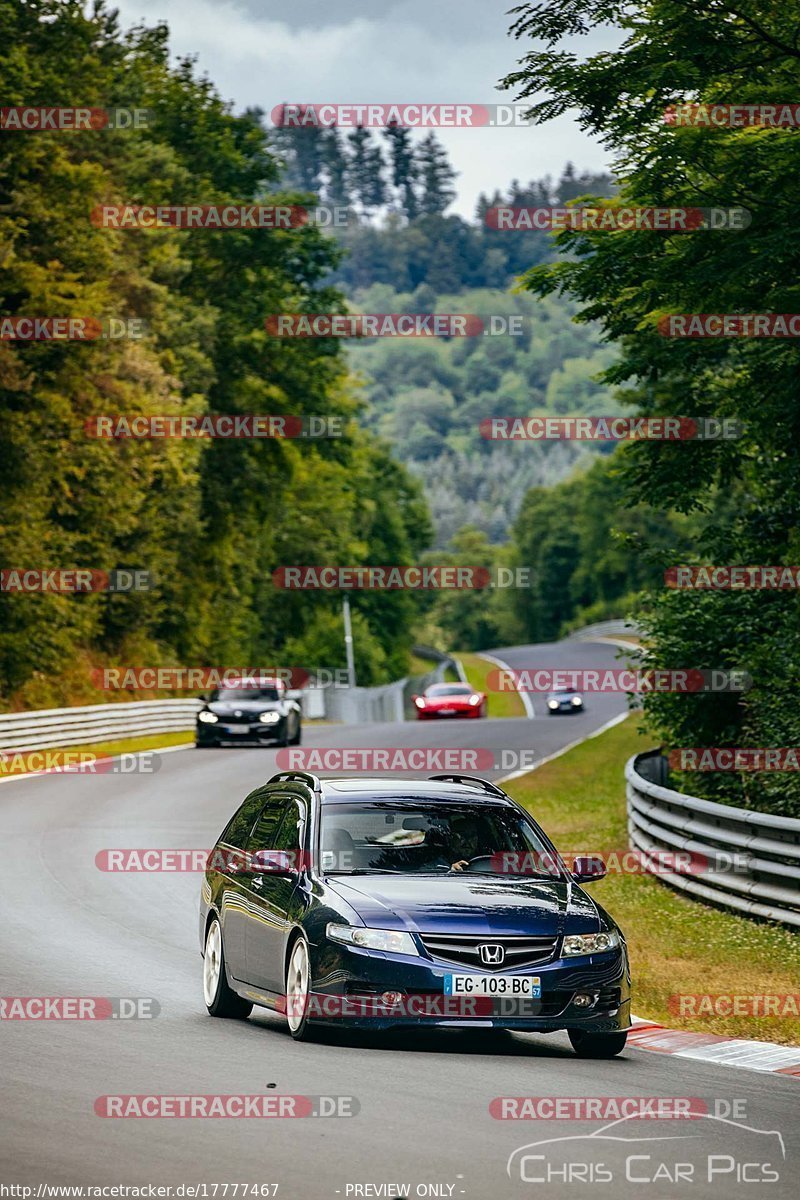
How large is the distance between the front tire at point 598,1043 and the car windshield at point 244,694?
1221 inches

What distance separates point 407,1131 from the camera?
7.50m

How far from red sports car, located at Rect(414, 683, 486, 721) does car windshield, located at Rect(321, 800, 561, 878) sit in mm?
45527

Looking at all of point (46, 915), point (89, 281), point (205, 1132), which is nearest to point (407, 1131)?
point (205, 1132)

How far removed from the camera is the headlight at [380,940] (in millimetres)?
9516

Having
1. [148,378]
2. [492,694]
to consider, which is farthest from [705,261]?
[492,694]

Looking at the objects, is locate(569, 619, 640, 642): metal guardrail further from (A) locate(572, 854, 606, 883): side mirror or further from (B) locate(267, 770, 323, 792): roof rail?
(A) locate(572, 854, 606, 883): side mirror

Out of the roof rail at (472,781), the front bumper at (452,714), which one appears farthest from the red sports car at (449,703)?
the roof rail at (472,781)

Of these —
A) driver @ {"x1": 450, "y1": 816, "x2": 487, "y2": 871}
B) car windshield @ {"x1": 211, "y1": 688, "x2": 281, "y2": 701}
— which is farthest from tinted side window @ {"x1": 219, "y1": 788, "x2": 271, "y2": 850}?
car windshield @ {"x1": 211, "y1": 688, "x2": 281, "y2": 701}

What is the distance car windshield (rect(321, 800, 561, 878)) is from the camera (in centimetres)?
1047

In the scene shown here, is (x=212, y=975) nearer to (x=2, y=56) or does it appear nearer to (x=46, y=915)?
(x=46, y=915)

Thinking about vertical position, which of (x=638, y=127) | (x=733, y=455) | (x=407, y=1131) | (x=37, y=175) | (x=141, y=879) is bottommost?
(x=141, y=879)

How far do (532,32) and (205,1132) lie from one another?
12440 millimetres

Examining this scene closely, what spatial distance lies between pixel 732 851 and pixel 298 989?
7.77 metres

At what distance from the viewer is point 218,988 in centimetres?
1131
